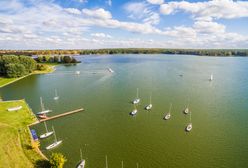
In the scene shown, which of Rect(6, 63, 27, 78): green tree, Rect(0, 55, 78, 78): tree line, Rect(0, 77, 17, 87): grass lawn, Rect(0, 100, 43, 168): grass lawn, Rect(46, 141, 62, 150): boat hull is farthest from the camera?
Rect(0, 55, 78, 78): tree line

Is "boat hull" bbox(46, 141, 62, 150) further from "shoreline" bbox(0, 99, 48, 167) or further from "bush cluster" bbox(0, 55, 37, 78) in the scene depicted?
"bush cluster" bbox(0, 55, 37, 78)

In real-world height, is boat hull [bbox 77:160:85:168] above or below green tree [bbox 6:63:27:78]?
below

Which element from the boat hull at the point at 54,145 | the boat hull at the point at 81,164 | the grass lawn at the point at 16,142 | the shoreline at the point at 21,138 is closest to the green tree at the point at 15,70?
the shoreline at the point at 21,138

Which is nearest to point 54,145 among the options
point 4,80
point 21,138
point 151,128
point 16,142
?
point 16,142

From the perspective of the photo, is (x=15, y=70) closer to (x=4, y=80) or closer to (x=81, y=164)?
(x=4, y=80)

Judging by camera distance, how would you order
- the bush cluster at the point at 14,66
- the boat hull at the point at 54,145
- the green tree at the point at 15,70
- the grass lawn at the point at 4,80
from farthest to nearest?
1. the bush cluster at the point at 14,66
2. the green tree at the point at 15,70
3. the grass lawn at the point at 4,80
4. the boat hull at the point at 54,145

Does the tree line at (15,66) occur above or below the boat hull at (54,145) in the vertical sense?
above

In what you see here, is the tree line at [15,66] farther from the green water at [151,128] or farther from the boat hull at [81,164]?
the boat hull at [81,164]

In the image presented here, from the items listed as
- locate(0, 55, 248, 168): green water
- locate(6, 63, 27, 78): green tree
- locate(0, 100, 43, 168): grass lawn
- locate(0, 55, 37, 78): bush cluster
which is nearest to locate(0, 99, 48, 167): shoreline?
locate(0, 100, 43, 168): grass lawn

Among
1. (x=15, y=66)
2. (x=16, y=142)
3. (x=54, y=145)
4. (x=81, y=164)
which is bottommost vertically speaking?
(x=81, y=164)
